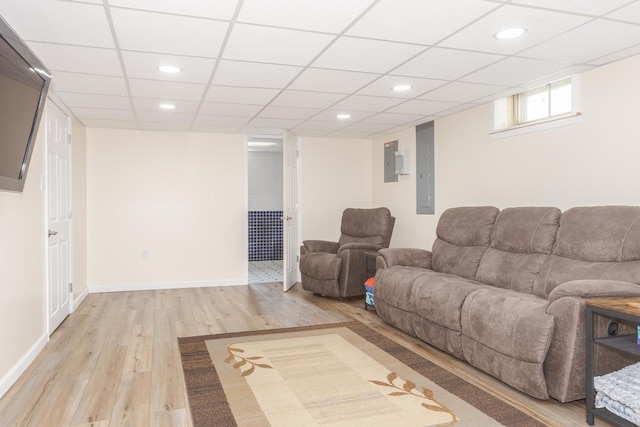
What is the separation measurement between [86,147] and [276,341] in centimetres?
375

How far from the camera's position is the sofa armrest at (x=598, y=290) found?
7.58 ft

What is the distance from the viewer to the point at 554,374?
238cm

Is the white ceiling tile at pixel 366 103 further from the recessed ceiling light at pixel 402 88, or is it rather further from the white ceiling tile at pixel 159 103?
the white ceiling tile at pixel 159 103

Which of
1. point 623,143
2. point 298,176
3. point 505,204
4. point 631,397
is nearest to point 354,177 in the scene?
point 298,176

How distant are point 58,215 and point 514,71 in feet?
13.2

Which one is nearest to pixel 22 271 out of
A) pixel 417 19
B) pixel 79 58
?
pixel 79 58

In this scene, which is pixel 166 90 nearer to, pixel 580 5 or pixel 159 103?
pixel 159 103

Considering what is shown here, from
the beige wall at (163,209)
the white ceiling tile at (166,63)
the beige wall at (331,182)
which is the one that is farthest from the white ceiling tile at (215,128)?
the white ceiling tile at (166,63)

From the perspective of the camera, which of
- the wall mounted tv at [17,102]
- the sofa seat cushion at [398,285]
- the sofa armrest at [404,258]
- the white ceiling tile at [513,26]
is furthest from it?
the sofa armrest at [404,258]

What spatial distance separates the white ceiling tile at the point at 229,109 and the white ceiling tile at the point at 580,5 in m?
2.74

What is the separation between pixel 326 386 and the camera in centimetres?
268

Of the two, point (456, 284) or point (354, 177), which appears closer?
point (456, 284)

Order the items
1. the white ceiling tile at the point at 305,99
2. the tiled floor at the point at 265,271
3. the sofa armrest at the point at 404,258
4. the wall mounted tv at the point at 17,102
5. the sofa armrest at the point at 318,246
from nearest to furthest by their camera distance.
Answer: the wall mounted tv at the point at 17,102
the white ceiling tile at the point at 305,99
the sofa armrest at the point at 404,258
the sofa armrest at the point at 318,246
the tiled floor at the point at 265,271

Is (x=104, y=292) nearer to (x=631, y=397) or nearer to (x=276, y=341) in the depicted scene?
(x=276, y=341)
